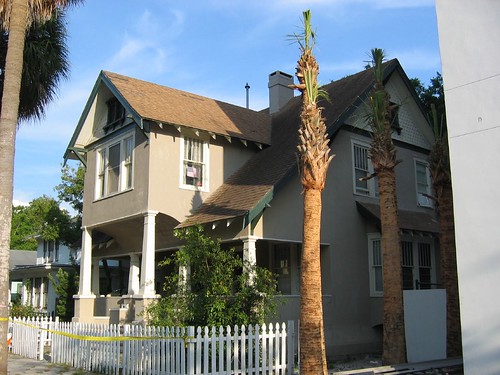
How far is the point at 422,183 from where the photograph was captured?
70.2 feet

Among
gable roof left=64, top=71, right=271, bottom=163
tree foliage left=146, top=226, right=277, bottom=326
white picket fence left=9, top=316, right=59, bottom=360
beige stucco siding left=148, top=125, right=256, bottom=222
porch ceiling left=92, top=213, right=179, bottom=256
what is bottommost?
white picket fence left=9, top=316, right=59, bottom=360

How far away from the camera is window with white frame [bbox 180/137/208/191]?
17750 millimetres

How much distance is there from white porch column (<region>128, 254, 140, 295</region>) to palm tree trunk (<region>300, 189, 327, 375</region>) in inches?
326

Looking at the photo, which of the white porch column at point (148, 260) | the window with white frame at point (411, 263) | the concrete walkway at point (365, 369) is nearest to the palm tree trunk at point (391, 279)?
the concrete walkway at point (365, 369)

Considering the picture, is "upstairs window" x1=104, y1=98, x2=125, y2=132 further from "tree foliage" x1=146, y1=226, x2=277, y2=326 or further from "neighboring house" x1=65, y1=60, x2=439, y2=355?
"tree foliage" x1=146, y1=226, x2=277, y2=326

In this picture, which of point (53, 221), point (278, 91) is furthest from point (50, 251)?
point (278, 91)

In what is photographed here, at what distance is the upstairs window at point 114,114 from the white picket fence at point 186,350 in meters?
7.30

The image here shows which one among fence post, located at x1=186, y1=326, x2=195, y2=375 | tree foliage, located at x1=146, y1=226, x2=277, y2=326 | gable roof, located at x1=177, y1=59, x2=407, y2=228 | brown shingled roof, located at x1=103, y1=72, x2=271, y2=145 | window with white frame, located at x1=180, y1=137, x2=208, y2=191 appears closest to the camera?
fence post, located at x1=186, y1=326, x2=195, y2=375

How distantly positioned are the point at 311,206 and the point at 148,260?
21.5ft

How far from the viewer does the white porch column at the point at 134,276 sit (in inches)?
730

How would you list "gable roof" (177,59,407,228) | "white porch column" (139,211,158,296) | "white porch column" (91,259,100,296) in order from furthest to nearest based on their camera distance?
"white porch column" (91,259,100,296) < "white porch column" (139,211,158,296) < "gable roof" (177,59,407,228)

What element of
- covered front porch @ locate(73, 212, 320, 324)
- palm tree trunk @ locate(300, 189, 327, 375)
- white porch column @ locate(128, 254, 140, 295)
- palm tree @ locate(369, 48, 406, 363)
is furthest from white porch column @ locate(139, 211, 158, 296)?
palm tree @ locate(369, 48, 406, 363)

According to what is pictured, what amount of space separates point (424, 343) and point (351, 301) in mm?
3813

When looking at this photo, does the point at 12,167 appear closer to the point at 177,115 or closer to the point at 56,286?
the point at 177,115
